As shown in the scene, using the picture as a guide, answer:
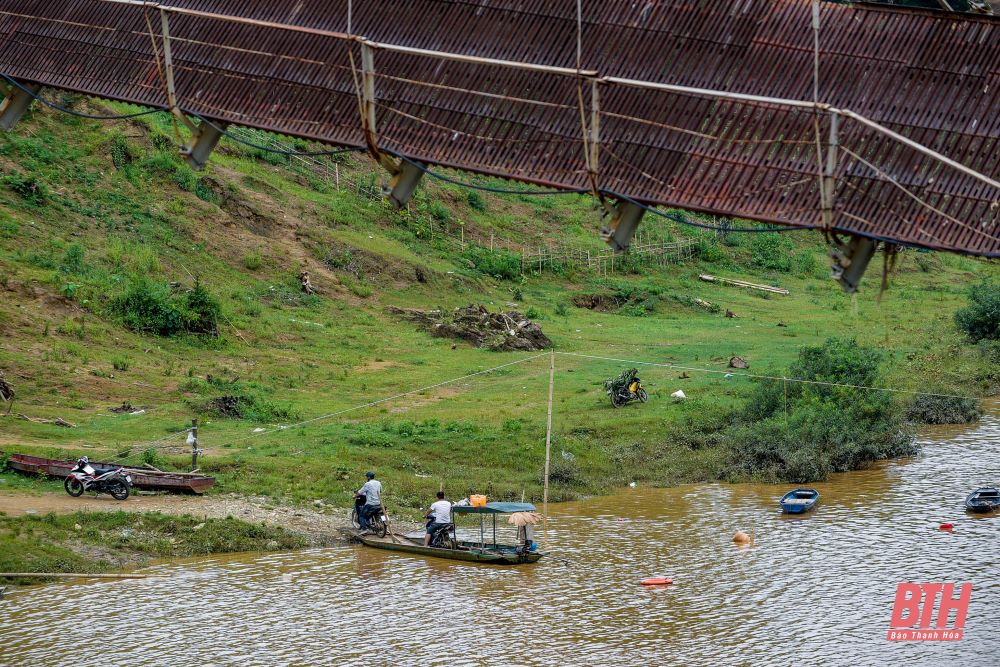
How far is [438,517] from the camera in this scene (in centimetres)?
2197

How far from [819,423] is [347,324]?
13.5m

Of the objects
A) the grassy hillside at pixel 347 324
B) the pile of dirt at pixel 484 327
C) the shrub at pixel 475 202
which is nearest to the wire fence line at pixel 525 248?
the grassy hillside at pixel 347 324

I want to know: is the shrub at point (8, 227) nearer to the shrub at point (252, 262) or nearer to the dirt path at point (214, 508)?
the shrub at point (252, 262)

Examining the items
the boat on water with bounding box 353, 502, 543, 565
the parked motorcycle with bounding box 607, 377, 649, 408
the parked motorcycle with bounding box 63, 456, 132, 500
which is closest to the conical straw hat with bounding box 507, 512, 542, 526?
the boat on water with bounding box 353, 502, 543, 565

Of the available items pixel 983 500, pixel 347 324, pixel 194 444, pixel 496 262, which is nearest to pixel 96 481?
pixel 194 444

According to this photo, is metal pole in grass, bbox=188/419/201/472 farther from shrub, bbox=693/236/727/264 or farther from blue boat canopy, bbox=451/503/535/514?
shrub, bbox=693/236/727/264

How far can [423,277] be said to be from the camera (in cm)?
4044

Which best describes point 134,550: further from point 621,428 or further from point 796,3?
point 796,3

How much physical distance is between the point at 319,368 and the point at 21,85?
1555cm

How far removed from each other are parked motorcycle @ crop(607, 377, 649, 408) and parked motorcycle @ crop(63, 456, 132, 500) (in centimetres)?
1181

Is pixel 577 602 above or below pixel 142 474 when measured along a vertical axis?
below

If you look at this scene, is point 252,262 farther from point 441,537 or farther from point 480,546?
point 480,546

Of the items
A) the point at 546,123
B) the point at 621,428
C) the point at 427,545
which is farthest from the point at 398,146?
the point at 621,428

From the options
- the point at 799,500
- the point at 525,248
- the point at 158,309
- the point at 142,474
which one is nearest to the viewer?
the point at 142,474
